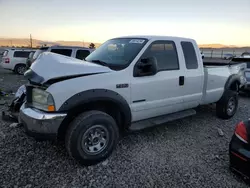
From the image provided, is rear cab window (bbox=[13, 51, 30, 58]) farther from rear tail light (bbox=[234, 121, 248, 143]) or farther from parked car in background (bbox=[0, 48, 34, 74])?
rear tail light (bbox=[234, 121, 248, 143])

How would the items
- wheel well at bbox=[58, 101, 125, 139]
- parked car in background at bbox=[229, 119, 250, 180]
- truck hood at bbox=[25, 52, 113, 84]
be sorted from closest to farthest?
parked car in background at bbox=[229, 119, 250, 180] → truck hood at bbox=[25, 52, 113, 84] → wheel well at bbox=[58, 101, 125, 139]

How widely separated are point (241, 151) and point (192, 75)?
2040 mm

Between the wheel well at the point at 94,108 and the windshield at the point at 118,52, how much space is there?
65cm

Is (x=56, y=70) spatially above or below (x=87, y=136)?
above

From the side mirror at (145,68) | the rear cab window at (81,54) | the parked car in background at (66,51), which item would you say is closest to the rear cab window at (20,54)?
the parked car in background at (66,51)

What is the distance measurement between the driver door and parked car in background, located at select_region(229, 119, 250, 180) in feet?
4.68

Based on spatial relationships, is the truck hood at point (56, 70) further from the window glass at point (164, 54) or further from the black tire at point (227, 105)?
the black tire at point (227, 105)

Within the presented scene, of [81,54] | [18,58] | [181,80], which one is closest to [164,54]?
[181,80]

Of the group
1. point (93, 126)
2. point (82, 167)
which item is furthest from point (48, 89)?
point (82, 167)

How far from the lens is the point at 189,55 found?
4402mm

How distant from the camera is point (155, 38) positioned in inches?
154

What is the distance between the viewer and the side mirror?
336cm

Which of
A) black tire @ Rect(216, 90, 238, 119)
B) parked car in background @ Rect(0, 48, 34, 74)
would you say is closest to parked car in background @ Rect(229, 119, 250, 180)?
black tire @ Rect(216, 90, 238, 119)

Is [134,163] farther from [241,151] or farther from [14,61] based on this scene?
[14,61]
